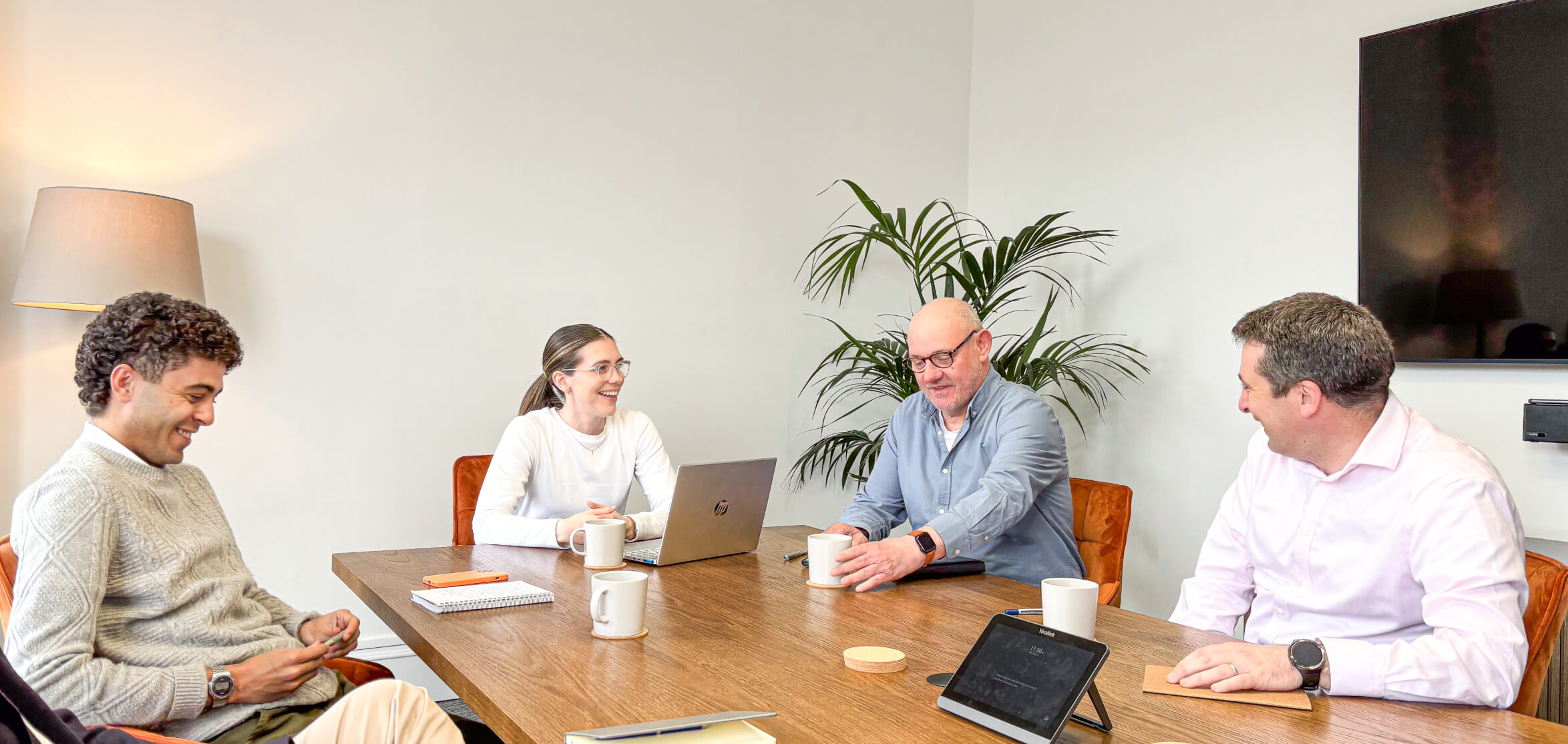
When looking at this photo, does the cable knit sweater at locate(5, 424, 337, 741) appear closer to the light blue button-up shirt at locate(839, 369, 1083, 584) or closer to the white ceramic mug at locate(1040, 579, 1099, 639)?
the white ceramic mug at locate(1040, 579, 1099, 639)

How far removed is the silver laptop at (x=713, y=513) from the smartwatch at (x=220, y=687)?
31.6 inches

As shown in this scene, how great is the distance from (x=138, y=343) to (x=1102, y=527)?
2.17 m

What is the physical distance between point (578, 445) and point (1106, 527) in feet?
4.70

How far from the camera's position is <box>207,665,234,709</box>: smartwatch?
1505 mm

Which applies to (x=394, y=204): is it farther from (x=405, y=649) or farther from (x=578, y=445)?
(x=405, y=649)

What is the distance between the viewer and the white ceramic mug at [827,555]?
190cm

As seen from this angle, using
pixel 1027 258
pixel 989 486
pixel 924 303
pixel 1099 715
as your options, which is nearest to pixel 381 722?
pixel 1099 715

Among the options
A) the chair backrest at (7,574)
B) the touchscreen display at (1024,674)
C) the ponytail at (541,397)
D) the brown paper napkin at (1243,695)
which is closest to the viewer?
the touchscreen display at (1024,674)

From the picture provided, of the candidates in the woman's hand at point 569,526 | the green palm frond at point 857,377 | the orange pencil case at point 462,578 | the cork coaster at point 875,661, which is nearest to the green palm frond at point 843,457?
the green palm frond at point 857,377

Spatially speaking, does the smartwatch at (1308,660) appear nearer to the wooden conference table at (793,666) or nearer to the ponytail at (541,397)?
the wooden conference table at (793,666)

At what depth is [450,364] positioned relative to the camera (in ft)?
11.5

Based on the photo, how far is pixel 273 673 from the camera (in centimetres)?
157

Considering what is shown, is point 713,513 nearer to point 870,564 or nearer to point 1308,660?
point 870,564

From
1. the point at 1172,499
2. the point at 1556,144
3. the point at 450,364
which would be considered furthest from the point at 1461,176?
the point at 450,364
